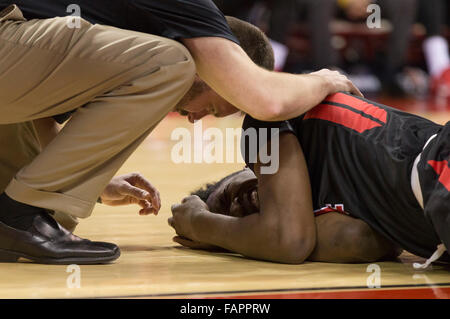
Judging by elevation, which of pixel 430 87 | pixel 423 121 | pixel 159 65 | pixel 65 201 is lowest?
pixel 430 87

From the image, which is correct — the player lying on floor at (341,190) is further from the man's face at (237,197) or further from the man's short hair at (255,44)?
the man's short hair at (255,44)

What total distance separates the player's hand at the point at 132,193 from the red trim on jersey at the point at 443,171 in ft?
2.78

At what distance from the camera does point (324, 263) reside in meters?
2.04

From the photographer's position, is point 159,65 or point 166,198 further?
point 166,198

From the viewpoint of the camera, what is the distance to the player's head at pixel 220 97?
2.16m

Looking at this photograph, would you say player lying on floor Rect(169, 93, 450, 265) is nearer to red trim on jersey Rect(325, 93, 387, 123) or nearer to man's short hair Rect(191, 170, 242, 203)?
red trim on jersey Rect(325, 93, 387, 123)

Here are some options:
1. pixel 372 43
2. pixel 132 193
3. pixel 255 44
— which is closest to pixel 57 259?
pixel 132 193

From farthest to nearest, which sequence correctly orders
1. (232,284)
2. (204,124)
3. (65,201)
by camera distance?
1. (204,124)
2. (65,201)
3. (232,284)

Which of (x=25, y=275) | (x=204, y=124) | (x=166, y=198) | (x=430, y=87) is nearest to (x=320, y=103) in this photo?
(x=25, y=275)

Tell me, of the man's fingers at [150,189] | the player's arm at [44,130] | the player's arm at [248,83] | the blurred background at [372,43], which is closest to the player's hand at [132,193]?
the man's fingers at [150,189]

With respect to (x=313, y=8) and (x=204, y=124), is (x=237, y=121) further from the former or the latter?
(x=313, y=8)

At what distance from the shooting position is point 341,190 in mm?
2014

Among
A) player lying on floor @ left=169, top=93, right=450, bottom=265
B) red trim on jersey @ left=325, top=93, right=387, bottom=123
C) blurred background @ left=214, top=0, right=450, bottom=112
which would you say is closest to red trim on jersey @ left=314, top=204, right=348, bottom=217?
player lying on floor @ left=169, top=93, right=450, bottom=265

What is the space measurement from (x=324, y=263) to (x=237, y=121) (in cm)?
428
